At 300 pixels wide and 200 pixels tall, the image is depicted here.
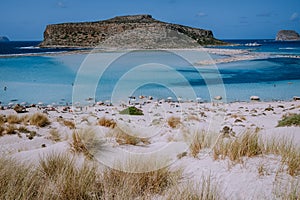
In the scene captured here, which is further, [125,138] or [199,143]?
[125,138]

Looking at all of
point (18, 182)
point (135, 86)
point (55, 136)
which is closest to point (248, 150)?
point (18, 182)

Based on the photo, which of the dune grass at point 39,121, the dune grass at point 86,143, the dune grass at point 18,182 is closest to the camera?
the dune grass at point 18,182

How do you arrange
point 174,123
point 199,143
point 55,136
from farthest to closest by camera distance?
point 174,123
point 55,136
point 199,143

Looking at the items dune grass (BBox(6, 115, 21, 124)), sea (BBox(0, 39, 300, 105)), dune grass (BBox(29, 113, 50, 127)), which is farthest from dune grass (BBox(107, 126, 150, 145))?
sea (BBox(0, 39, 300, 105))

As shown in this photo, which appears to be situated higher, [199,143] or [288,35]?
[288,35]

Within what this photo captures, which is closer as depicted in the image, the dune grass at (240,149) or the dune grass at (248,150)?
the dune grass at (248,150)

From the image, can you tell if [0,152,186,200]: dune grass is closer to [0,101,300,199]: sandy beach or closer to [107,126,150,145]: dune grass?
[0,101,300,199]: sandy beach

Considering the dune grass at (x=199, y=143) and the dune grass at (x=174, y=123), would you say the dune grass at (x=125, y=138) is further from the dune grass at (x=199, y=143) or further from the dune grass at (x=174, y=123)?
the dune grass at (x=174, y=123)

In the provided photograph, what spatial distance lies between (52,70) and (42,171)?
22371mm

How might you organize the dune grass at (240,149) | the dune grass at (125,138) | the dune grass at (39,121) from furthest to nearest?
the dune grass at (39,121), the dune grass at (125,138), the dune grass at (240,149)

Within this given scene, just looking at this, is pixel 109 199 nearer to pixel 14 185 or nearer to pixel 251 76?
pixel 14 185

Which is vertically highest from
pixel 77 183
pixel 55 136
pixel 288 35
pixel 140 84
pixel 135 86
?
pixel 288 35

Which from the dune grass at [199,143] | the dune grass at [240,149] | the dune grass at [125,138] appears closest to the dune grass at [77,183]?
the dune grass at [240,149]

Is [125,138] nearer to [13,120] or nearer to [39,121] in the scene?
[39,121]
